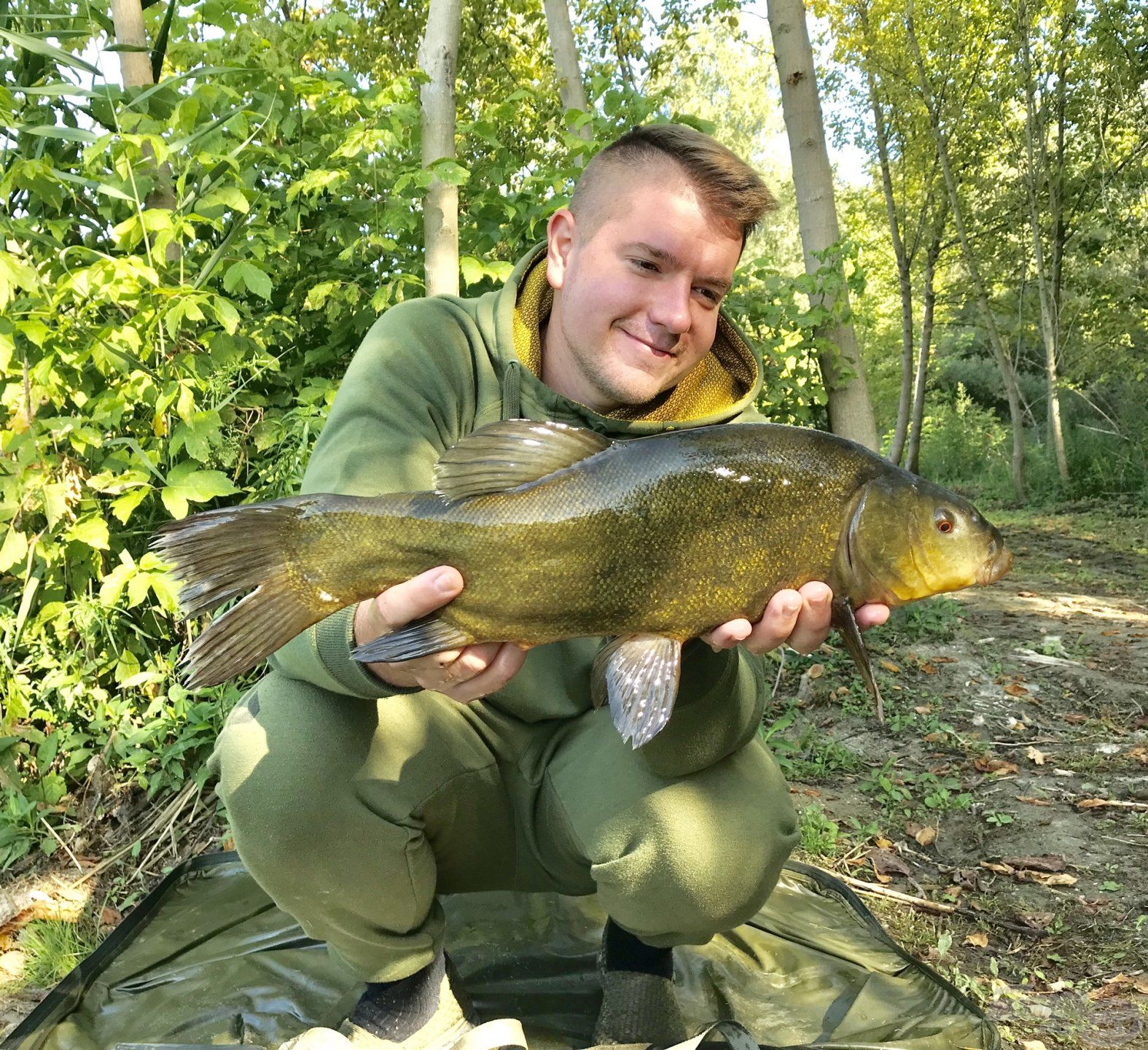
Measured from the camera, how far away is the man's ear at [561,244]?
82.5 inches

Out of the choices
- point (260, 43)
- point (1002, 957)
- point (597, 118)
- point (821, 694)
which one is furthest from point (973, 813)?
point (260, 43)

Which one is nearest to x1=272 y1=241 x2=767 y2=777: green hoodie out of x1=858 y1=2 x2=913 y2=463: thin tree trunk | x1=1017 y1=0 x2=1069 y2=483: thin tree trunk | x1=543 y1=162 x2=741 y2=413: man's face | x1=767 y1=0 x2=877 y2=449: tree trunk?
x1=543 y1=162 x2=741 y2=413: man's face

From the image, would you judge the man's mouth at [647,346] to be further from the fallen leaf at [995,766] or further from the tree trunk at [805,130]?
the tree trunk at [805,130]

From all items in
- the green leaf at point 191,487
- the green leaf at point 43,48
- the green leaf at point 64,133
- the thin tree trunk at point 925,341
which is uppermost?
the green leaf at point 43,48

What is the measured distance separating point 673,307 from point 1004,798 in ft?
7.08

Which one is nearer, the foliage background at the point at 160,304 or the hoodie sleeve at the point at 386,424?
the hoodie sleeve at the point at 386,424

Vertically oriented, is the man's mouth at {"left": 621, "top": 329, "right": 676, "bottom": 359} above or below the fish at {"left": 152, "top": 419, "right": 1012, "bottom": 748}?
above

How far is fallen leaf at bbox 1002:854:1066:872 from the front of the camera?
2641 mm

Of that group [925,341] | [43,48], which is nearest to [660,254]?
[43,48]

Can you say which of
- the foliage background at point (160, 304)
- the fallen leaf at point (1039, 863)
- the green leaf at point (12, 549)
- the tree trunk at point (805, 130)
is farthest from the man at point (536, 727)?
the tree trunk at point (805, 130)

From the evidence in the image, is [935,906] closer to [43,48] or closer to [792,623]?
[792,623]

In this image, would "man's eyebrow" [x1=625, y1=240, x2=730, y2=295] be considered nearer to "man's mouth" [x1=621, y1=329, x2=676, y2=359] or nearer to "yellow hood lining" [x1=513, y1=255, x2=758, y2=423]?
"man's mouth" [x1=621, y1=329, x2=676, y2=359]

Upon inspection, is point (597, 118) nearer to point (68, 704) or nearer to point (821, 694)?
point (821, 694)

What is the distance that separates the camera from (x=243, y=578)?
136cm
